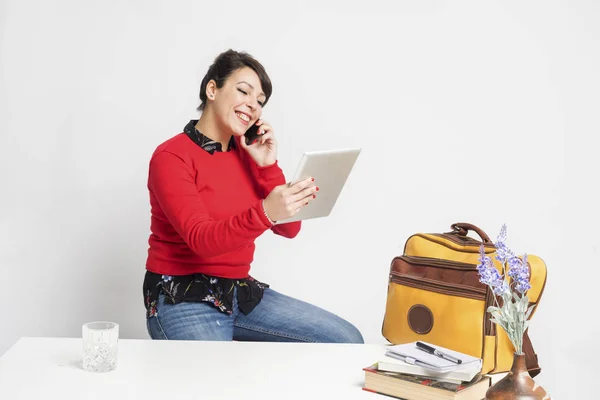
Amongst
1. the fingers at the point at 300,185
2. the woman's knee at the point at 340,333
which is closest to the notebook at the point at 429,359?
the fingers at the point at 300,185

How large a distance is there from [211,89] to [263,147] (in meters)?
0.26

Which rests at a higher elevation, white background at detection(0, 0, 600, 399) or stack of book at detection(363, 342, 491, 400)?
white background at detection(0, 0, 600, 399)

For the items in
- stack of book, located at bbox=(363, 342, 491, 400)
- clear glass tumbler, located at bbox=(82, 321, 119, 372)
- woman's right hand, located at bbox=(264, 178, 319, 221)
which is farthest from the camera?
woman's right hand, located at bbox=(264, 178, 319, 221)

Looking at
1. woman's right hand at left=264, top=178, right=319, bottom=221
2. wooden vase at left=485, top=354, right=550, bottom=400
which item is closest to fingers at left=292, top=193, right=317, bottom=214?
woman's right hand at left=264, top=178, right=319, bottom=221

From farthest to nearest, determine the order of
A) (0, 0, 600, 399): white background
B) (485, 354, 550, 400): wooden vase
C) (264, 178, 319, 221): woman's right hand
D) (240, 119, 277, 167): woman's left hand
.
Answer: (0, 0, 600, 399): white background, (240, 119, 277, 167): woman's left hand, (264, 178, 319, 221): woman's right hand, (485, 354, 550, 400): wooden vase

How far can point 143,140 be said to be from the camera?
3164 mm

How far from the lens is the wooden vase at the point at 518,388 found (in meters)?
1.41

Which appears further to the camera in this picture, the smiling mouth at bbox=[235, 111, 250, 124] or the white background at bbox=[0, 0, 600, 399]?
the white background at bbox=[0, 0, 600, 399]

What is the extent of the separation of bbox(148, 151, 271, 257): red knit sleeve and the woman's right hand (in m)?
0.03

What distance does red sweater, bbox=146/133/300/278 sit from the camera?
6.97 ft

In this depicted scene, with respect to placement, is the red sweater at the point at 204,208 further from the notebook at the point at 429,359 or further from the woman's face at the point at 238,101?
the notebook at the point at 429,359

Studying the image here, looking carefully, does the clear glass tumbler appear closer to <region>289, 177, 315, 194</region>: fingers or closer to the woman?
the woman

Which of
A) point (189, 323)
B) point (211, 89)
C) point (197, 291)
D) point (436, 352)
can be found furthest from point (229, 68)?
point (436, 352)

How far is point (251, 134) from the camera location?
2592 millimetres
